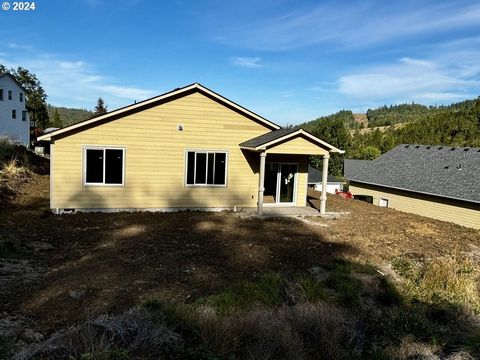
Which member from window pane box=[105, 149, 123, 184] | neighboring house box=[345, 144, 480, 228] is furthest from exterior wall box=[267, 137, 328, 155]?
neighboring house box=[345, 144, 480, 228]

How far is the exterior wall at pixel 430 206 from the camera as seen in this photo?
68.9 ft

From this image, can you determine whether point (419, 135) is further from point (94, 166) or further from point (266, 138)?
point (94, 166)

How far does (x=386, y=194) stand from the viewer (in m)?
27.2

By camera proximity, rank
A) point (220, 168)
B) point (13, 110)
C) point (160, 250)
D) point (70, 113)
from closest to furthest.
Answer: point (160, 250) → point (220, 168) → point (13, 110) → point (70, 113)

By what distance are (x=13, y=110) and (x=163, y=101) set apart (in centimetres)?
4267

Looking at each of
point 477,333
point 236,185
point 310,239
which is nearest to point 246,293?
point 477,333

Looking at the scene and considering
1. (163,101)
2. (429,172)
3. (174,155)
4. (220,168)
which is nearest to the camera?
(163,101)

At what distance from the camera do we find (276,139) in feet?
46.7

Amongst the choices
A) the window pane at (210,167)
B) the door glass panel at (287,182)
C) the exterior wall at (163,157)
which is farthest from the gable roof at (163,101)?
the window pane at (210,167)

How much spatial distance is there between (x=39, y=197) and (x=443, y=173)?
2270 centimetres

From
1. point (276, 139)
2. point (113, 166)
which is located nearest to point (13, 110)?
point (113, 166)

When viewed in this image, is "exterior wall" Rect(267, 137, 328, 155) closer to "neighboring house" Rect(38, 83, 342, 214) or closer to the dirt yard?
"neighboring house" Rect(38, 83, 342, 214)

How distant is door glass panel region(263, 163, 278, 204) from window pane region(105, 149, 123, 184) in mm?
5878

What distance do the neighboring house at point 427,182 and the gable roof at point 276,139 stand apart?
1052cm
